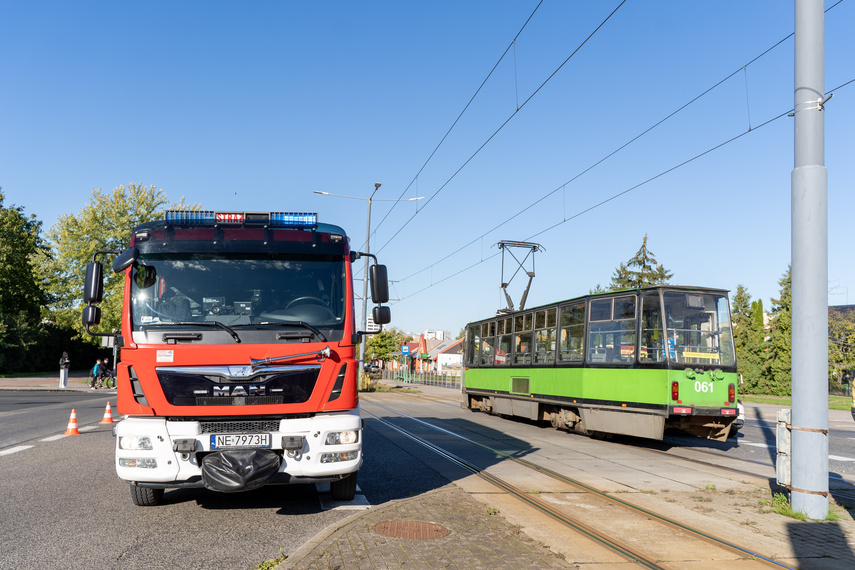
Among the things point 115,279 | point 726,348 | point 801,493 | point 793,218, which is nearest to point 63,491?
point 801,493

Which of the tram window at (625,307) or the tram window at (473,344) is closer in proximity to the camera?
the tram window at (625,307)

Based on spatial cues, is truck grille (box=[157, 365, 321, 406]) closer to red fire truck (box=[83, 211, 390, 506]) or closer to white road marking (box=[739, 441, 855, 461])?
red fire truck (box=[83, 211, 390, 506])

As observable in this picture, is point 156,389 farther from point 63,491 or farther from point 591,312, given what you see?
point 591,312

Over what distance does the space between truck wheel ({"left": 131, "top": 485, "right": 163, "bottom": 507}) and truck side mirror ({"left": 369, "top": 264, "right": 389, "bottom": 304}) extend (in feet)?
9.28

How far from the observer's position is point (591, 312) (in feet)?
47.6

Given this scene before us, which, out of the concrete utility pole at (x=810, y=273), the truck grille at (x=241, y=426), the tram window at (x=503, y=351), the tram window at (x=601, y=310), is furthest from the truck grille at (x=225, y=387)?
the tram window at (x=503, y=351)

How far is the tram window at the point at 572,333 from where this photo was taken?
1477cm

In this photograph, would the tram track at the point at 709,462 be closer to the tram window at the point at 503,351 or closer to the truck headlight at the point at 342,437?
the tram window at the point at 503,351

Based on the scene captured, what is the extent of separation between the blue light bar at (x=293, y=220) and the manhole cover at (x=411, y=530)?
302 centimetres

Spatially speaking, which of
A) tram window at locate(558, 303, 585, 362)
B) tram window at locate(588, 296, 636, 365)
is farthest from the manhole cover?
tram window at locate(558, 303, 585, 362)

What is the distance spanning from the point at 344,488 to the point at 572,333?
29.2 ft

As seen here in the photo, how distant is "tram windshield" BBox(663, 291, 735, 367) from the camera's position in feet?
41.5

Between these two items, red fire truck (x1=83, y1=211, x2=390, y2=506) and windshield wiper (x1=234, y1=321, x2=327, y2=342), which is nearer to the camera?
red fire truck (x1=83, y1=211, x2=390, y2=506)

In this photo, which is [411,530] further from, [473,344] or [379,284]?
[473,344]
